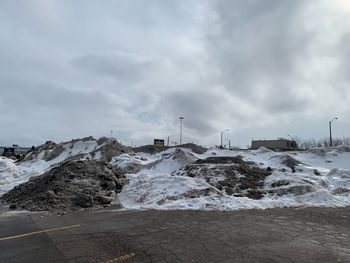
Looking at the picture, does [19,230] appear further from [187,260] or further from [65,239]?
[187,260]

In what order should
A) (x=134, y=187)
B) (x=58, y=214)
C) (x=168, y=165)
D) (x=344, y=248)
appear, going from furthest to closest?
(x=168, y=165) < (x=134, y=187) < (x=58, y=214) < (x=344, y=248)

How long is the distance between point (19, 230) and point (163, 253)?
4475 mm

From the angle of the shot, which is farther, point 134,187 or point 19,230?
point 134,187

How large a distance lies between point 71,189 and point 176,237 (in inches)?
320

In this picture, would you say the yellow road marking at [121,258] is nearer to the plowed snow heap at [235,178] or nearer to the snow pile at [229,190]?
the snow pile at [229,190]

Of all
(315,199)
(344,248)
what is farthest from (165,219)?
(315,199)

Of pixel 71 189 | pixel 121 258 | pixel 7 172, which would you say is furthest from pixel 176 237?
pixel 7 172

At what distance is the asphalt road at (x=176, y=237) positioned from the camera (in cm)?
668

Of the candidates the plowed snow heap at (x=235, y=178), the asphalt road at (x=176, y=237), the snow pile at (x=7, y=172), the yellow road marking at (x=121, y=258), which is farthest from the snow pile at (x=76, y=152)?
the yellow road marking at (x=121, y=258)

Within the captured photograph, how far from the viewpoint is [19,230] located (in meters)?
9.16

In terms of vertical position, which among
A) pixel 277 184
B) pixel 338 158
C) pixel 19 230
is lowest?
pixel 19 230

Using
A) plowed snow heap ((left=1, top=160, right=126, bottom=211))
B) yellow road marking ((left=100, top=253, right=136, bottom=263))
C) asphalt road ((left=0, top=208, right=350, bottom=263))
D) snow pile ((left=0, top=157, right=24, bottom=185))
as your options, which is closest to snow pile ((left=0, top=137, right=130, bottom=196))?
snow pile ((left=0, top=157, right=24, bottom=185))

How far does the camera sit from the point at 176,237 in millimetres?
8312

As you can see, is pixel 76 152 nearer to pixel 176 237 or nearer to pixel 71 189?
pixel 71 189
